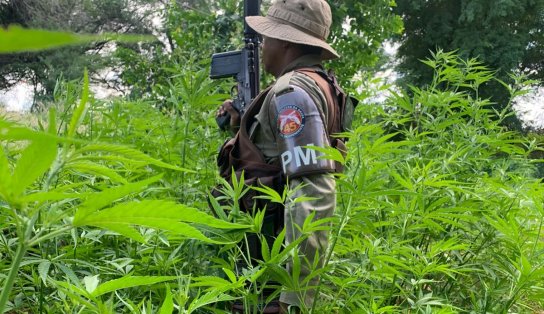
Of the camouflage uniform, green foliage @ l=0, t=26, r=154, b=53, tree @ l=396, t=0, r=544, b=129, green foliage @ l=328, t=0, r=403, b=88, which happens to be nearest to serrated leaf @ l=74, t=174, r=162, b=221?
green foliage @ l=0, t=26, r=154, b=53

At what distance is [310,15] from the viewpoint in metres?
2.05

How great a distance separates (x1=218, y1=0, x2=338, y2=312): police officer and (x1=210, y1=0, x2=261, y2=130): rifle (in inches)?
4.3

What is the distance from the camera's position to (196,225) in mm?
974

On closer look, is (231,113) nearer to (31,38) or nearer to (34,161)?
(34,161)

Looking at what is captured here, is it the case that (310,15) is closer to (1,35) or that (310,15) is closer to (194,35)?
(1,35)

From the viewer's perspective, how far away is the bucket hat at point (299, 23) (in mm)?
2004

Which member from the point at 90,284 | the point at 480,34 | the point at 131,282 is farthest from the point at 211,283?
the point at 480,34

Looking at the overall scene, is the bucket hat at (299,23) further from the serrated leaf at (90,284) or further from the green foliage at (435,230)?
the serrated leaf at (90,284)

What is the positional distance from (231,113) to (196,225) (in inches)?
48.7

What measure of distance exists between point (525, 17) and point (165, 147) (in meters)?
14.1

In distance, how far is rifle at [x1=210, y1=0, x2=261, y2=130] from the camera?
7.48 feet

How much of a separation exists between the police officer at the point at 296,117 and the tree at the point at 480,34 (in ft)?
34.3

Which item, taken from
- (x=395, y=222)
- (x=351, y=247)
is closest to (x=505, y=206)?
(x=395, y=222)

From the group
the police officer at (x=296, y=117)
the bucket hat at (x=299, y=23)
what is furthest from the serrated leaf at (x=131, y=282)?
the bucket hat at (x=299, y=23)
